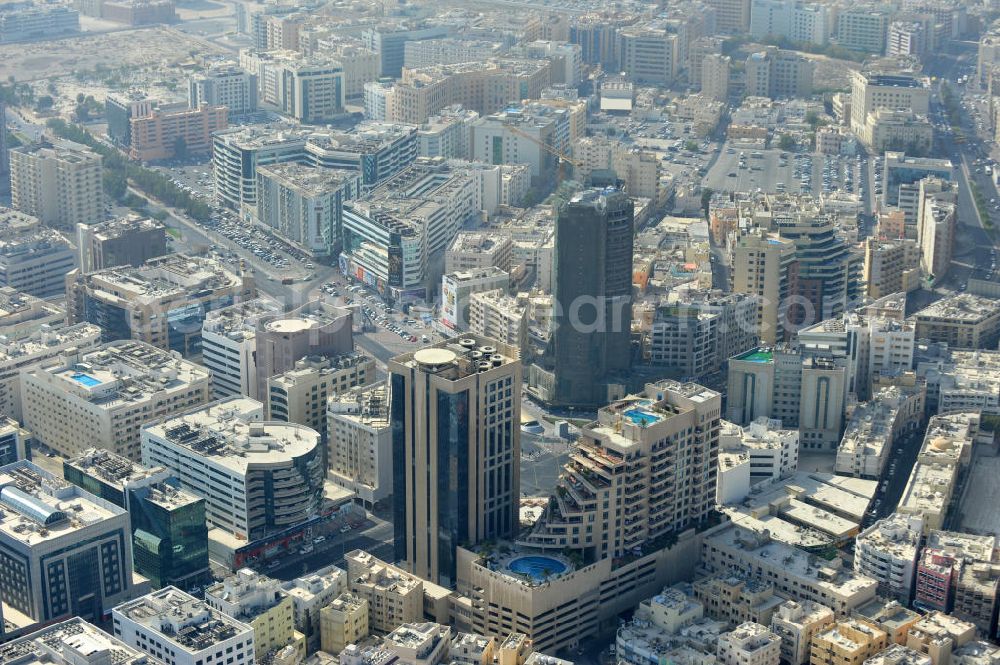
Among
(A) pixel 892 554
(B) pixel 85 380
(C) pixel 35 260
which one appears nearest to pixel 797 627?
(A) pixel 892 554

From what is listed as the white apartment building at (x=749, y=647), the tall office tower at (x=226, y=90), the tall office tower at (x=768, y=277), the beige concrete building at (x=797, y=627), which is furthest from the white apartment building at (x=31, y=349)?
the tall office tower at (x=226, y=90)

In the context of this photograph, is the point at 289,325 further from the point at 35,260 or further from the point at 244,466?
the point at 35,260

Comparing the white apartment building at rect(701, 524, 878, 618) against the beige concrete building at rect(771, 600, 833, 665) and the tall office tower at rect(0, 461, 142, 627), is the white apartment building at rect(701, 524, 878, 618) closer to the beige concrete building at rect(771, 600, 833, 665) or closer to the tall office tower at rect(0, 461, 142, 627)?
the beige concrete building at rect(771, 600, 833, 665)

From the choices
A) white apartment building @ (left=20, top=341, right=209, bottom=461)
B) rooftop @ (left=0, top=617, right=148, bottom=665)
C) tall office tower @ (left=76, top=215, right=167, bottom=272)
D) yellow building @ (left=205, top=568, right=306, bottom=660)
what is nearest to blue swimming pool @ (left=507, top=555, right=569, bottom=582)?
yellow building @ (left=205, top=568, right=306, bottom=660)

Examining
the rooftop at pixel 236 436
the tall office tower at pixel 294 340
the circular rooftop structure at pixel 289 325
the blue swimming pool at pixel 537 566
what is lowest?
the blue swimming pool at pixel 537 566

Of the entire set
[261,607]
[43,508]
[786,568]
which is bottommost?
[786,568]

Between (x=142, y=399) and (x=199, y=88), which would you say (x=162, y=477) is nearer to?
(x=142, y=399)

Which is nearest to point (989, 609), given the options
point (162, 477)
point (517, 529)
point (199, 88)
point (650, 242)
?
point (517, 529)

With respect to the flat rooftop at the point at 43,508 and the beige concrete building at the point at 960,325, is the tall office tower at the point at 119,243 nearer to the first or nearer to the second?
the flat rooftop at the point at 43,508
